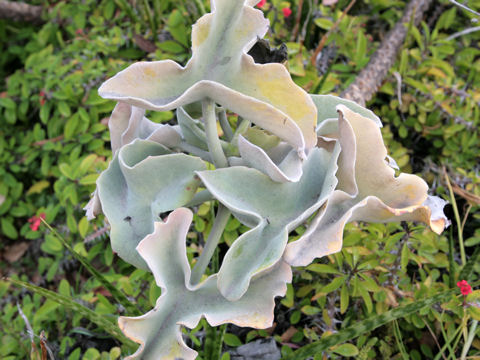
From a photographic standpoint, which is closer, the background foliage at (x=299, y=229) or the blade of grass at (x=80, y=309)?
the blade of grass at (x=80, y=309)

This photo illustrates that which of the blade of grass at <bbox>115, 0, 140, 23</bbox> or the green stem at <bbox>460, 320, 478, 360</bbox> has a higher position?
the blade of grass at <bbox>115, 0, 140, 23</bbox>

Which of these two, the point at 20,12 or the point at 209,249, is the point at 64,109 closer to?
the point at 20,12

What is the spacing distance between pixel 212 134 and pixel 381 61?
1043mm

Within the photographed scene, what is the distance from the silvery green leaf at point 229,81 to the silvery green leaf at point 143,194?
0.33 ft

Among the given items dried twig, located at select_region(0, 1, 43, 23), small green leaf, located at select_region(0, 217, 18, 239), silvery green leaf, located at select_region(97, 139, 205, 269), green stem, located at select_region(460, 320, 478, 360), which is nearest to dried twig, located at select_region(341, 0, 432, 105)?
green stem, located at select_region(460, 320, 478, 360)

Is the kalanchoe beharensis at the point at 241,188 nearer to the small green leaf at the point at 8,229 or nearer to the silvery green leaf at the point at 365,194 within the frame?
the silvery green leaf at the point at 365,194

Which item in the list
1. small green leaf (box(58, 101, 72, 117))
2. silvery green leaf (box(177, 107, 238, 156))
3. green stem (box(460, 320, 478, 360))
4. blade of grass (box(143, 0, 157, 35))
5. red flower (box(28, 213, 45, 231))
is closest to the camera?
silvery green leaf (box(177, 107, 238, 156))

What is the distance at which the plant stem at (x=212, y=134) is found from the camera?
67cm

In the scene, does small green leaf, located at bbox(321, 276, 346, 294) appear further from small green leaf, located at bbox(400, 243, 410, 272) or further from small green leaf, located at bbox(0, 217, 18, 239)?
small green leaf, located at bbox(0, 217, 18, 239)

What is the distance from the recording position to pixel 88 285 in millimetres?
1195

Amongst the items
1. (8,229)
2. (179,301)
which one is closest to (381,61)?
(179,301)

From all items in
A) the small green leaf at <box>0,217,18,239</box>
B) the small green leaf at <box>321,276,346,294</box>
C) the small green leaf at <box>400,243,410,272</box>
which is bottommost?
the small green leaf at <box>0,217,18,239</box>

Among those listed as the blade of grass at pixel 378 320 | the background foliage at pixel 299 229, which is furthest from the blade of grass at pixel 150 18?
the blade of grass at pixel 378 320

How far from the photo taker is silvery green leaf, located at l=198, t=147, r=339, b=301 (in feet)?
2.00
